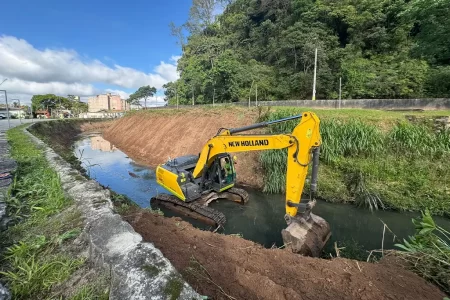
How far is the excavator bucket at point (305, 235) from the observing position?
4.27 meters

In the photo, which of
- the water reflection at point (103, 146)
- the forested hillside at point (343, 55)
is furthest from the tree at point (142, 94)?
the water reflection at point (103, 146)

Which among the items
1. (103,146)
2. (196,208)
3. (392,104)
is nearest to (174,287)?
(196,208)

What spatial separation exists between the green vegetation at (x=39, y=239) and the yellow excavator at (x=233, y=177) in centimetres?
345

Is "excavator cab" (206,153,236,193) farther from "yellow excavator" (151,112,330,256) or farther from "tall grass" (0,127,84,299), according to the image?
"tall grass" (0,127,84,299)

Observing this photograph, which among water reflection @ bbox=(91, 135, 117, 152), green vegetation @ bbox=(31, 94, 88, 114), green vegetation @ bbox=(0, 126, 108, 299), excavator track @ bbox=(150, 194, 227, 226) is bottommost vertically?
excavator track @ bbox=(150, 194, 227, 226)

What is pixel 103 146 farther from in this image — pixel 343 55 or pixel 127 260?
pixel 343 55

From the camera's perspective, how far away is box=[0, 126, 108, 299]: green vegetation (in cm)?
190

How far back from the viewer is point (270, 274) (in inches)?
119

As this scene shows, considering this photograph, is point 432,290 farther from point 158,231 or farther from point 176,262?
point 158,231

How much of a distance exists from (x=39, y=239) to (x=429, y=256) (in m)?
4.37

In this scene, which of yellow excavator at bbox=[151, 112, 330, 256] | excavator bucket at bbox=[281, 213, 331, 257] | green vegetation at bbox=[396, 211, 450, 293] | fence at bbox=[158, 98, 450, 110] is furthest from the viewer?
fence at bbox=[158, 98, 450, 110]

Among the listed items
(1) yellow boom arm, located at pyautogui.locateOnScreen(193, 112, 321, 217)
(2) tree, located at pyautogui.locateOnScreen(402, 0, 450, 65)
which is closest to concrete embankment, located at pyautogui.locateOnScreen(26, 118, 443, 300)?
(1) yellow boom arm, located at pyautogui.locateOnScreen(193, 112, 321, 217)

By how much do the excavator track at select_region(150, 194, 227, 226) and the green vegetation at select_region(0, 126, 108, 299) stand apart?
3.54m

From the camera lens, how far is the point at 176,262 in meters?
2.50
